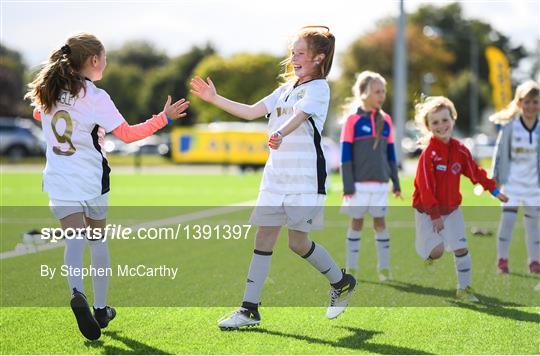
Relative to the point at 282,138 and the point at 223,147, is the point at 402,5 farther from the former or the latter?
the point at 282,138

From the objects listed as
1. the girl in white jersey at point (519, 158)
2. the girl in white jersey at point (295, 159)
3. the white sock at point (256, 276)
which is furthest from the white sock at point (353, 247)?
the white sock at point (256, 276)

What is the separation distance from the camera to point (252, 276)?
18.8 ft

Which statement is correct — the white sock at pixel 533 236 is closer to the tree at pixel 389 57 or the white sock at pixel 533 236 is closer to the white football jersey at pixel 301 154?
the white football jersey at pixel 301 154

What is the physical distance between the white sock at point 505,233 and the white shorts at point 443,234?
66.6 inches

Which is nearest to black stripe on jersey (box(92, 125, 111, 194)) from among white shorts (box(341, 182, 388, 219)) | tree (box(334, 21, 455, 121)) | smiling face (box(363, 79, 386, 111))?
white shorts (box(341, 182, 388, 219))

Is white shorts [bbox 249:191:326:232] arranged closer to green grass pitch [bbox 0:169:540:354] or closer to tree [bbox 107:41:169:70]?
green grass pitch [bbox 0:169:540:354]

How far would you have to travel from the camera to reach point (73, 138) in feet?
17.3

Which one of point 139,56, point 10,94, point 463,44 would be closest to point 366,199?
point 10,94

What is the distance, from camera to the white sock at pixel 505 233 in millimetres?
8375

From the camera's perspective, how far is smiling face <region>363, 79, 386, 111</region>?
771 cm

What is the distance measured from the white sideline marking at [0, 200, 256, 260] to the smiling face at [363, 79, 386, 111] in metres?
4.15

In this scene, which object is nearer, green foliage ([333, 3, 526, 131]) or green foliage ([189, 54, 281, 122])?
green foliage ([333, 3, 526, 131])

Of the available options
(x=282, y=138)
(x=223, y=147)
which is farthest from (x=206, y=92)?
(x=223, y=147)

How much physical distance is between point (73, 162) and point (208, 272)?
3.16 meters
